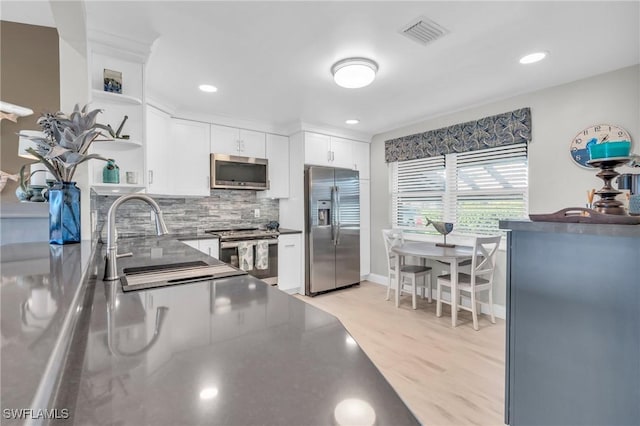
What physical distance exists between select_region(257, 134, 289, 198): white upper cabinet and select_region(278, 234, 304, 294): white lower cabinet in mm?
678

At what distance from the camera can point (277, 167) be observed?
4.30m

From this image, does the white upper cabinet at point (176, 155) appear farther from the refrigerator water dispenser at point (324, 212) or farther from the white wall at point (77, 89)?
the refrigerator water dispenser at point (324, 212)

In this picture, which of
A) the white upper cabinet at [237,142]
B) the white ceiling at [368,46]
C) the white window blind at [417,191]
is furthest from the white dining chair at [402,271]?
the white upper cabinet at [237,142]

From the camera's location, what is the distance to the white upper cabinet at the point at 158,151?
3164 mm

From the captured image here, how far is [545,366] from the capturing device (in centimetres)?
143

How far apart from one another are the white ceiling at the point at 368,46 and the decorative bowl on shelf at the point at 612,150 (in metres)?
1.04

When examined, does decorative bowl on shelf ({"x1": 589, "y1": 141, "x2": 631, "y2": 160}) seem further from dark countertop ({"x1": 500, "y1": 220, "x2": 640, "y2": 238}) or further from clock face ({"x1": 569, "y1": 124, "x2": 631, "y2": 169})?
clock face ({"x1": 569, "y1": 124, "x2": 631, "y2": 169})

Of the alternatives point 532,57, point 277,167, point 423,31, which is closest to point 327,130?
point 277,167

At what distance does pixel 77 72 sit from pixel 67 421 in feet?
7.15

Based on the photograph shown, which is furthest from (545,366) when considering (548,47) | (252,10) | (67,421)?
(252,10)

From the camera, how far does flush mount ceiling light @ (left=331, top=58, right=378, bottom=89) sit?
2.36m

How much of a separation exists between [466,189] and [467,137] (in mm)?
618

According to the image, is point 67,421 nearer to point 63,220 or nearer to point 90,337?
point 90,337

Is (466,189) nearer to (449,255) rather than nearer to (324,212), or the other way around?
(449,255)
